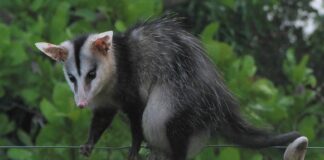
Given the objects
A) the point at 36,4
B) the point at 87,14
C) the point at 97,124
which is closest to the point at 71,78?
the point at 97,124

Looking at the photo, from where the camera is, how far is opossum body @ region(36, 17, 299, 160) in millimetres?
4297

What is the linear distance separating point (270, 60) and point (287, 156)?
590 centimetres

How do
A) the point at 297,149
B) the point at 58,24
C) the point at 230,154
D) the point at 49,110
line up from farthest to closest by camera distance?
the point at 58,24
the point at 49,110
the point at 230,154
the point at 297,149

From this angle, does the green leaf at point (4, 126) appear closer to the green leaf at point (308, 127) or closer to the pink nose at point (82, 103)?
the green leaf at point (308, 127)

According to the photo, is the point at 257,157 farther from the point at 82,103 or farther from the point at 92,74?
the point at 82,103

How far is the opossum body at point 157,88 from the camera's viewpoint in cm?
430

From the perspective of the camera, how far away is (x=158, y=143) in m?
4.36

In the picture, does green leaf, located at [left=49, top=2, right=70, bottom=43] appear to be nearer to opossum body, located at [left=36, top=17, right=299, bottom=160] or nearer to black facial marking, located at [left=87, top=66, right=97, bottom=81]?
opossum body, located at [left=36, top=17, right=299, bottom=160]

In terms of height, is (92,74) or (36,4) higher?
(92,74)

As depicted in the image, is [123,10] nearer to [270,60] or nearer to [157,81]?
[157,81]

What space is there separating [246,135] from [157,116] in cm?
53

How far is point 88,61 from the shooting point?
14.3 ft

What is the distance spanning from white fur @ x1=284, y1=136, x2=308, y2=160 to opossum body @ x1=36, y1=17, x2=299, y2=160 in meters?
0.27

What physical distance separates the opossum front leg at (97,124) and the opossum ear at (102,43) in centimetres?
34
